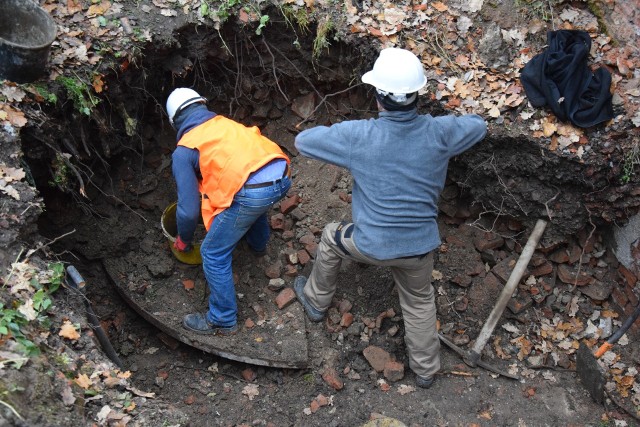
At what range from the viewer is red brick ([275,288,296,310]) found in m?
5.35

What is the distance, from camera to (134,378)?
4.98 meters

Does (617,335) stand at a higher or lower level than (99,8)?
lower

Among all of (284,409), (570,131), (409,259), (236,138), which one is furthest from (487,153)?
(284,409)

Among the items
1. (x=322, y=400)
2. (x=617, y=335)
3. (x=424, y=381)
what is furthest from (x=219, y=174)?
(x=617, y=335)

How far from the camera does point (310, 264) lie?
5613mm

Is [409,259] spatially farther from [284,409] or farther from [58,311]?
[58,311]

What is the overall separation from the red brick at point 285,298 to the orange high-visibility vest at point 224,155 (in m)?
1.20

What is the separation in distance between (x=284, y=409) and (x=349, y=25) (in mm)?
3313

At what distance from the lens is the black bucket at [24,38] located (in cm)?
418

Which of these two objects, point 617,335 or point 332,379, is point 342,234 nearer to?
point 332,379

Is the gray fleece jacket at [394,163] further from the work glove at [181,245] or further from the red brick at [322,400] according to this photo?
the work glove at [181,245]

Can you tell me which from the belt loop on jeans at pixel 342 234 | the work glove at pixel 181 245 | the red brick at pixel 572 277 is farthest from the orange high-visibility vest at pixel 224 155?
the red brick at pixel 572 277

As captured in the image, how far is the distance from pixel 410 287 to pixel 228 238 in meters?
1.44

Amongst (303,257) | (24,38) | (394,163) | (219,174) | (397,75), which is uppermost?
(397,75)
